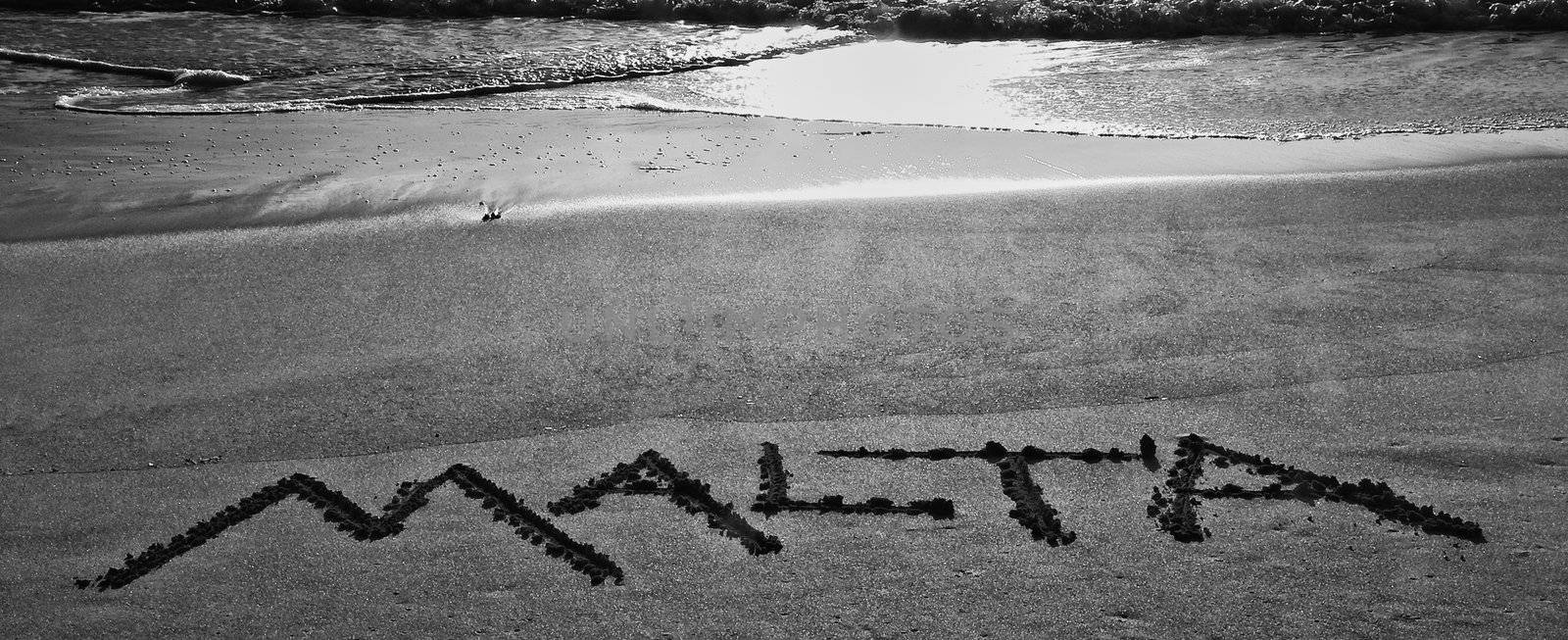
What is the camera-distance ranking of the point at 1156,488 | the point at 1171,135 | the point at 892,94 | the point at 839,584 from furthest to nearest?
the point at 892,94
the point at 1171,135
the point at 1156,488
the point at 839,584

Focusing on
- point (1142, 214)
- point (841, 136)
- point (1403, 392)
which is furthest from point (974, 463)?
point (841, 136)

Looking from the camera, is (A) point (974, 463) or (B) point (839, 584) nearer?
(B) point (839, 584)

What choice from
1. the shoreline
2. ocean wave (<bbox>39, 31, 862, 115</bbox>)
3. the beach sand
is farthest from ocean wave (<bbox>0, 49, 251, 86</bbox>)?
the beach sand

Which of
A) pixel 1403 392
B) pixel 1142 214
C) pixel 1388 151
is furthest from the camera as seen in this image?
pixel 1388 151

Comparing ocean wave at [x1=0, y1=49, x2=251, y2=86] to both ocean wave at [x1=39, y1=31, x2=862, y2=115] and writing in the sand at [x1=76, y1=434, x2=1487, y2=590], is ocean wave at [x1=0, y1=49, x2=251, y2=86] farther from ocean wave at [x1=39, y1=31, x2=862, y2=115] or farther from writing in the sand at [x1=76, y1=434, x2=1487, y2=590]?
writing in the sand at [x1=76, y1=434, x2=1487, y2=590]

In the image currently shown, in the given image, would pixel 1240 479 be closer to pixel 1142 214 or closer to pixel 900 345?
pixel 900 345

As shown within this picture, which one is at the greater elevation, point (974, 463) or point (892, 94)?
point (892, 94)

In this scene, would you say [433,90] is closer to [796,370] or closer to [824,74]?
[824,74]
